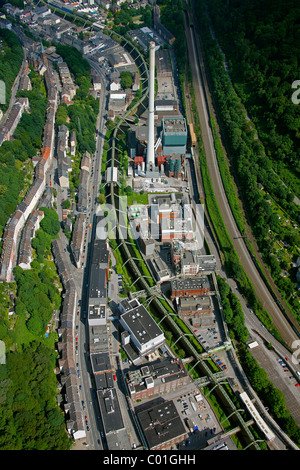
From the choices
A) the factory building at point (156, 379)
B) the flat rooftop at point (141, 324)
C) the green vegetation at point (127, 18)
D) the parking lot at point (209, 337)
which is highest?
the green vegetation at point (127, 18)

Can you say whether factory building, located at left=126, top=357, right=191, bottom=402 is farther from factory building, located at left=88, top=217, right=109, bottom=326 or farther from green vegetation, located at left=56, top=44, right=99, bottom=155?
green vegetation, located at left=56, top=44, right=99, bottom=155

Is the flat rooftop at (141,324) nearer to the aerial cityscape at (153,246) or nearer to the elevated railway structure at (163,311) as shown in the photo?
the aerial cityscape at (153,246)

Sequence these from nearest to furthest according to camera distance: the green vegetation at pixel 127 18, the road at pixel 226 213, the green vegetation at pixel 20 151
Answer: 1. the road at pixel 226 213
2. the green vegetation at pixel 20 151
3. the green vegetation at pixel 127 18

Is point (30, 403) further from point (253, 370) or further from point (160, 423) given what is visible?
point (253, 370)

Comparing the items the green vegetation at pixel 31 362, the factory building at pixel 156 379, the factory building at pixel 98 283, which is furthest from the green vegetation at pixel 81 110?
the factory building at pixel 156 379

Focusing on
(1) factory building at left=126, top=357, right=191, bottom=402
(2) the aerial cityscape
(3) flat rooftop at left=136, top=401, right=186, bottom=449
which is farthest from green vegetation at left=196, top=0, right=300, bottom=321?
(3) flat rooftop at left=136, top=401, right=186, bottom=449

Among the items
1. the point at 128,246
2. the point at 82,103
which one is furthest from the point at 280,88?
the point at 128,246
